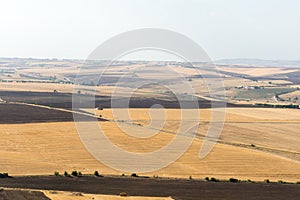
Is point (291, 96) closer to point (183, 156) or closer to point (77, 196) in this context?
point (183, 156)

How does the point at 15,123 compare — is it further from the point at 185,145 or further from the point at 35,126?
the point at 185,145

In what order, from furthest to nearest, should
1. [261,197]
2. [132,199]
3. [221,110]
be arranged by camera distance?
[221,110] → [261,197] → [132,199]

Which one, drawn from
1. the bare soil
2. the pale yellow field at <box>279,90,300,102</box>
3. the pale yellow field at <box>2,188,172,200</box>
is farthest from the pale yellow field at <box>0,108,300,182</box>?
the pale yellow field at <box>279,90,300,102</box>

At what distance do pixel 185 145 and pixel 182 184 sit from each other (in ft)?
42.0

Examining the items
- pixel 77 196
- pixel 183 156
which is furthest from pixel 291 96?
pixel 77 196

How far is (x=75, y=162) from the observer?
111 feet

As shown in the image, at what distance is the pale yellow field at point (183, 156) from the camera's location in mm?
32562

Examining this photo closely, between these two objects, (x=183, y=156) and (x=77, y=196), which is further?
(x=183, y=156)

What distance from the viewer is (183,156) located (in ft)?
122

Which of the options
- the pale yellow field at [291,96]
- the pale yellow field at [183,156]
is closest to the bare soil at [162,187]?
the pale yellow field at [183,156]

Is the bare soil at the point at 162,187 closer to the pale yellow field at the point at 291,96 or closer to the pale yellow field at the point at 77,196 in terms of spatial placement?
the pale yellow field at the point at 77,196

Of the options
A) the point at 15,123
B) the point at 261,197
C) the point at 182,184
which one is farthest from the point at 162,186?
the point at 15,123

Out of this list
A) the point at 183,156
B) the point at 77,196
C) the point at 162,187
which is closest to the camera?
the point at 77,196

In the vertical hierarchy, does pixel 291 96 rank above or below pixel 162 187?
above
